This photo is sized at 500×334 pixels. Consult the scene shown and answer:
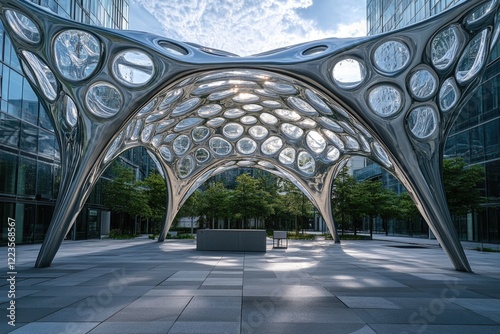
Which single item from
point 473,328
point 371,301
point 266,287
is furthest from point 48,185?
point 473,328

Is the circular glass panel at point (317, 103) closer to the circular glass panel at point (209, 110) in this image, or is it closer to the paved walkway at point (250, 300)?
the circular glass panel at point (209, 110)

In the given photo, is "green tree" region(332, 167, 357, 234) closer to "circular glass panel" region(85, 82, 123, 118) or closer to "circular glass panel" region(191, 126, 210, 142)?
"circular glass panel" region(191, 126, 210, 142)

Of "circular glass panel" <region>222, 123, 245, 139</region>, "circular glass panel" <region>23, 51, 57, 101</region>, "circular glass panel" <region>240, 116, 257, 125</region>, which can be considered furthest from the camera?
"circular glass panel" <region>222, 123, 245, 139</region>

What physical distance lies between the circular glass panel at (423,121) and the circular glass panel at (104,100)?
498 inches

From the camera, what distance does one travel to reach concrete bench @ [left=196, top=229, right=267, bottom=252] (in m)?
24.6

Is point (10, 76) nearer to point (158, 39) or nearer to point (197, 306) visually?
point (158, 39)

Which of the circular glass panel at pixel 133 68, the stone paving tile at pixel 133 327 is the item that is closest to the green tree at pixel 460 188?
the circular glass panel at pixel 133 68

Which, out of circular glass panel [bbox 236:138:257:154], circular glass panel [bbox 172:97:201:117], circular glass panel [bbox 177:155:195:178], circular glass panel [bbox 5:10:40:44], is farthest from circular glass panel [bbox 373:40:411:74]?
circular glass panel [bbox 177:155:195:178]

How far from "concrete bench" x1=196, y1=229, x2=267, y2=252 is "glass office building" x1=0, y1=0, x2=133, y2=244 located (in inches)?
565

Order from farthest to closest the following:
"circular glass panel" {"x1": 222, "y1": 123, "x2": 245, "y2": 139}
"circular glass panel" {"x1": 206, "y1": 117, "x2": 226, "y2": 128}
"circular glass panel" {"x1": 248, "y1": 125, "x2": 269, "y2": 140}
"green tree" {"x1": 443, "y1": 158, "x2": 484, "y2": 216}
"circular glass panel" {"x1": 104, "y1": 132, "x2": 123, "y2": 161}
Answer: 1. "circular glass panel" {"x1": 248, "y1": 125, "x2": 269, "y2": 140}
2. "circular glass panel" {"x1": 222, "y1": 123, "x2": 245, "y2": 139}
3. "green tree" {"x1": 443, "y1": 158, "x2": 484, "y2": 216}
4. "circular glass panel" {"x1": 206, "y1": 117, "x2": 226, "y2": 128}
5. "circular glass panel" {"x1": 104, "y1": 132, "x2": 123, "y2": 161}

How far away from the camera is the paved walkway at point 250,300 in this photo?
24.6 feet

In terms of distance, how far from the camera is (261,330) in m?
7.23

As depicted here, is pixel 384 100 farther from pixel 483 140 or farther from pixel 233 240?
pixel 483 140

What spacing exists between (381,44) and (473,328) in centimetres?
1218
